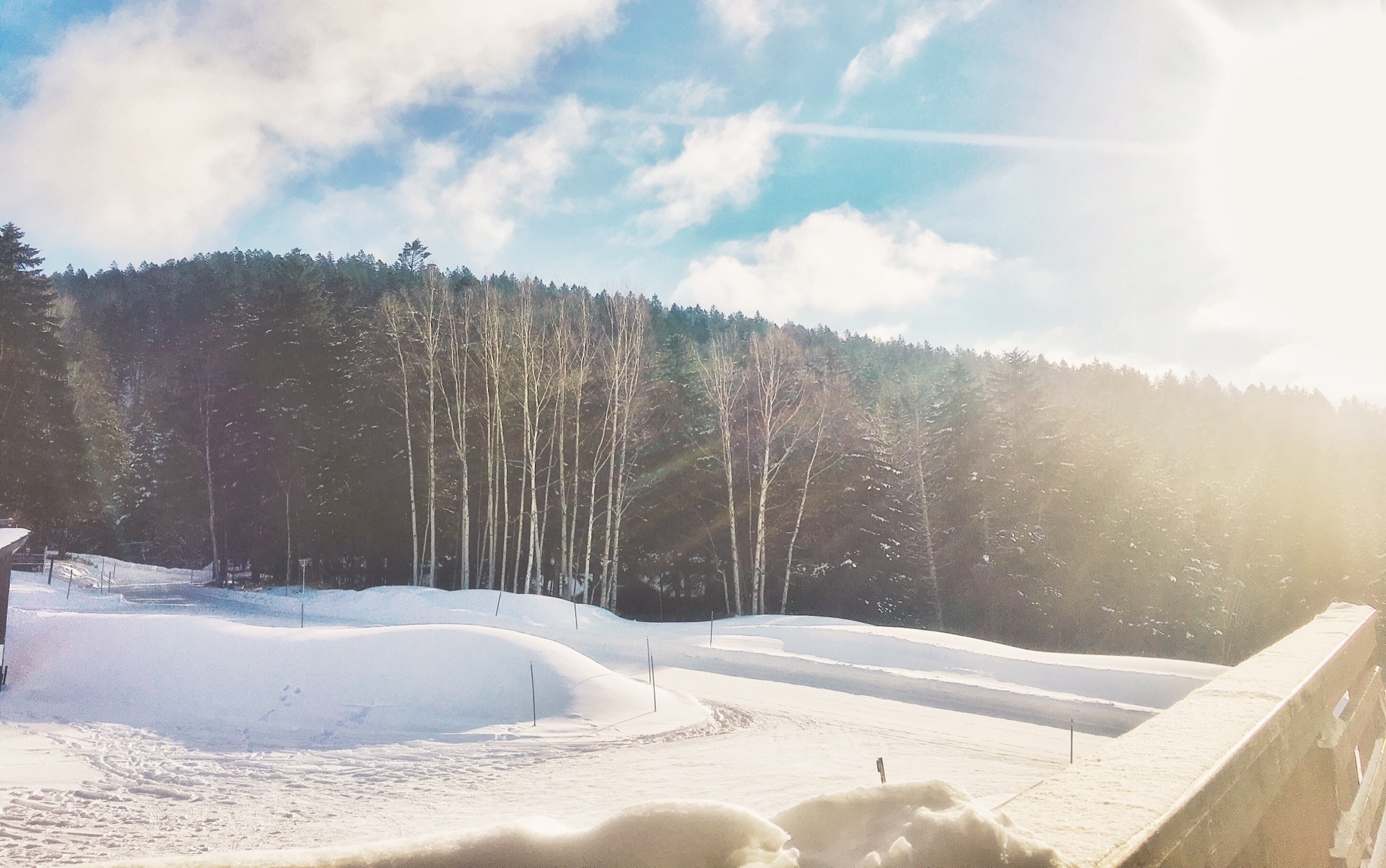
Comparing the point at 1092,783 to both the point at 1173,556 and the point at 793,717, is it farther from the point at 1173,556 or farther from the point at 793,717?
the point at 1173,556

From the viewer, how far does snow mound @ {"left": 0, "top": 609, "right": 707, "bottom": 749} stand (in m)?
11.2

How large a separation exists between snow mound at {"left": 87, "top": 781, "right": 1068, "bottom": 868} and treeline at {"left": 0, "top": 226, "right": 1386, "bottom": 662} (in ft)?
86.0

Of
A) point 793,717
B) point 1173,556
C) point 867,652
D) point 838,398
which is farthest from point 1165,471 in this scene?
point 793,717

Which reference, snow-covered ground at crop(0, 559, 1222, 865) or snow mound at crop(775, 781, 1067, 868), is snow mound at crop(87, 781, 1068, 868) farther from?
snow-covered ground at crop(0, 559, 1222, 865)

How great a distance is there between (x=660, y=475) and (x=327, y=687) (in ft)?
69.6

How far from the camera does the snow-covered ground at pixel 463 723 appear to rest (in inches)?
306

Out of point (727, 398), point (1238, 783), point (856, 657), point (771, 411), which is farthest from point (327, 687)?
point (771, 411)

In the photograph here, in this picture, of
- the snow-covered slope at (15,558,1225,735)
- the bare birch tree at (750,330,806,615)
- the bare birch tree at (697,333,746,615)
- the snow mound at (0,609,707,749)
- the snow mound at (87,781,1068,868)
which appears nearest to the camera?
the snow mound at (87,781,1068,868)

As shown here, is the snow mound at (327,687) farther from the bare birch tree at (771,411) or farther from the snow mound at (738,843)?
the bare birch tree at (771,411)

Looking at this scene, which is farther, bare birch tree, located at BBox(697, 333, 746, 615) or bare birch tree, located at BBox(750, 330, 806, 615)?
bare birch tree, located at BBox(697, 333, 746, 615)

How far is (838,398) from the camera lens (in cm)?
3016

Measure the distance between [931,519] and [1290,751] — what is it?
94.3ft

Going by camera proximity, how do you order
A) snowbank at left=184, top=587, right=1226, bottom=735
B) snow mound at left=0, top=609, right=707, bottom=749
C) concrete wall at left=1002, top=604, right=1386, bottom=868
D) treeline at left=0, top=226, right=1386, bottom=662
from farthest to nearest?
treeline at left=0, top=226, right=1386, bottom=662 < snowbank at left=184, top=587, right=1226, bottom=735 < snow mound at left=0, top=609, right=707, bottom=749 < concrete wall at left=1002, top=604, right=1386, bottom=868

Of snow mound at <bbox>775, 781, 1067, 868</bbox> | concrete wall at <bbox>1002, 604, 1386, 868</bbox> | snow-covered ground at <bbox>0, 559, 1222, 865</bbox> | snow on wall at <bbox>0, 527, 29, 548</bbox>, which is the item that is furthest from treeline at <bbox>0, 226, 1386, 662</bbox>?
snow mound at <bbox>775, 781, 1067, 868</bbox>
